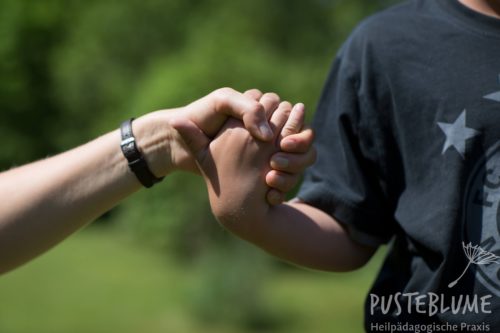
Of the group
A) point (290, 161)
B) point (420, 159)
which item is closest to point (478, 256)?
point (420, 159)

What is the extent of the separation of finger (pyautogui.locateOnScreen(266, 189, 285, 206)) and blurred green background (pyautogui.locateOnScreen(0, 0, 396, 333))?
1.11 metres

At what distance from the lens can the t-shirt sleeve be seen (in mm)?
1986

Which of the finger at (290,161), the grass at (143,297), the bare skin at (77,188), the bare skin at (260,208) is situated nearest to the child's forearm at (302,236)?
the bare skin at (260,208)

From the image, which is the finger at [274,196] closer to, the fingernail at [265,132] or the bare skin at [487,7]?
the fingernail at [265,132]

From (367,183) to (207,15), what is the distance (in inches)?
817

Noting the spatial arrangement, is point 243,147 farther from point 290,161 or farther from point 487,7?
point 487,7

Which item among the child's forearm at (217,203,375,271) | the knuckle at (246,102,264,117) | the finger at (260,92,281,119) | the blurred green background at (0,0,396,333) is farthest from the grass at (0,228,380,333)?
the knuckle at (246,102,264,117)

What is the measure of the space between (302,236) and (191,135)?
40cm

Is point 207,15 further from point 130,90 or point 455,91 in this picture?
point 455,91

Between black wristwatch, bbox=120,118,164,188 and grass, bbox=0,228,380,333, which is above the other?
black wristwatch, bbox=120,118,164,188

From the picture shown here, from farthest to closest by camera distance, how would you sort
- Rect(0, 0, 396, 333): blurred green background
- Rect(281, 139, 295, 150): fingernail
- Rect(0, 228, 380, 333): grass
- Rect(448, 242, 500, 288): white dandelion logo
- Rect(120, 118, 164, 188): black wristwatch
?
Rect(0, 0, 396, 333): blurred green background → Rect(0, 228, 380, 333): grass → Rect(120, 118, 164, 188): black wristwatch → Rect(281, 139, 295, 150): fingernail → Rect(448, 242, 500, 288): white dandelion logo

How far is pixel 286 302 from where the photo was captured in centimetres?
1018

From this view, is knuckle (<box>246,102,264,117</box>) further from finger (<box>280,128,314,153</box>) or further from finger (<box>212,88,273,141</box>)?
finger (<box>280,128,314,153</box>)

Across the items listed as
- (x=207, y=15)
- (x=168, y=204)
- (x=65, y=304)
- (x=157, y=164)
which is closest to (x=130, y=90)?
(x=207, y=15)
